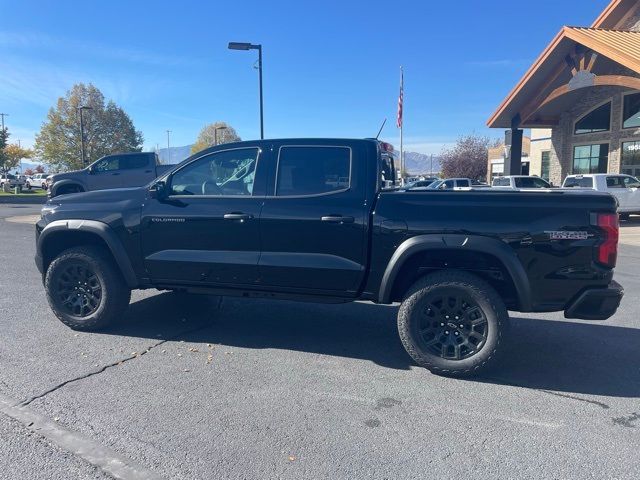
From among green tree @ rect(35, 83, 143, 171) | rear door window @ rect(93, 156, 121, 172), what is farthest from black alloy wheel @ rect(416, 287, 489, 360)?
green tree @ rect(35, 83, 143, 171)

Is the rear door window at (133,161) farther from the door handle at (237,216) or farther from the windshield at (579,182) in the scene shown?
the windshield at (579,182)

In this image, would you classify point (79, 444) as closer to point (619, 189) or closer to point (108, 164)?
point (108, 164)

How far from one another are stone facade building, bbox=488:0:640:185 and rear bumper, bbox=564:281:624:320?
49.0 feet

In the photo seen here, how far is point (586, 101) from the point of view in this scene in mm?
22375

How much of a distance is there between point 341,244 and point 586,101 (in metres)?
22.4

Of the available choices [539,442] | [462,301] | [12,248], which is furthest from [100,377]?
[12,248]

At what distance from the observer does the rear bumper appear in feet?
12.7

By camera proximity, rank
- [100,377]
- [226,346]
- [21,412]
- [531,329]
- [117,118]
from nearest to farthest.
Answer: [21,412] < [100,377] < [226,346] < [531,329] < [117,118]

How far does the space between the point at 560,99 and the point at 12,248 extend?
21.0m

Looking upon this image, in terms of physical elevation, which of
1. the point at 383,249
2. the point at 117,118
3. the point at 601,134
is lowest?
the point at 383,249

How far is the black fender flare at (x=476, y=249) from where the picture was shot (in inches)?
154

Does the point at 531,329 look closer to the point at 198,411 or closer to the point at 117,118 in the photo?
the point at 198,411

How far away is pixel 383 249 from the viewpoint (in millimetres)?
4219

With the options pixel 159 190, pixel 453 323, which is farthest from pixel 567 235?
pixel 159 190
